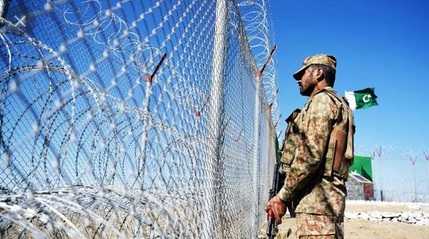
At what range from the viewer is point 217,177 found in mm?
2420

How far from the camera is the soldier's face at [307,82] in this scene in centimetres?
266

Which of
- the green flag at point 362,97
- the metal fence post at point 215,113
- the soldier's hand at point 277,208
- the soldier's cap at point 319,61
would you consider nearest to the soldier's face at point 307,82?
the soldier's cap at point 319,61

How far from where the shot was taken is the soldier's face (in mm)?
2658

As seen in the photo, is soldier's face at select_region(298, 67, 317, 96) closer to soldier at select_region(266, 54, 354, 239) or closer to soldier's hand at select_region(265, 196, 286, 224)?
soldier at select_region(266, 54, 354, 239)

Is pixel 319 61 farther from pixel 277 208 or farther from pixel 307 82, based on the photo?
pixel 277 208

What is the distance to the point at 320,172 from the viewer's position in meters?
2.44

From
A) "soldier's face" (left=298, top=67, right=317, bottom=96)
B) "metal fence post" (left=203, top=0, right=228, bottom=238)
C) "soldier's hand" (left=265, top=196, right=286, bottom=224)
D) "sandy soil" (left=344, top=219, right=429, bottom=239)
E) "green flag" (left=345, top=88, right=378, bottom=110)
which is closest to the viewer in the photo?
"metal fence post" (left=203, top=0, right=228, bottom=238)

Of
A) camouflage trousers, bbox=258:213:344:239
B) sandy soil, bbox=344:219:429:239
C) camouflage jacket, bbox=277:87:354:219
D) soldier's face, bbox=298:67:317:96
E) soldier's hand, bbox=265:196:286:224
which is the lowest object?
sandy soil, bbox=344:219:429:239

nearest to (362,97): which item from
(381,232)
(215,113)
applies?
(381,232)

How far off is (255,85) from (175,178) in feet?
8.59

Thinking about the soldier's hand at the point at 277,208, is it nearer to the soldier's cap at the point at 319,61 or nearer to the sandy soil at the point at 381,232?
the soldier's cap at the point at 319,61

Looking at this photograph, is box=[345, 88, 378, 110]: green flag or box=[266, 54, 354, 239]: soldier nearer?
box=[266, 54, 354, 239]: soldier

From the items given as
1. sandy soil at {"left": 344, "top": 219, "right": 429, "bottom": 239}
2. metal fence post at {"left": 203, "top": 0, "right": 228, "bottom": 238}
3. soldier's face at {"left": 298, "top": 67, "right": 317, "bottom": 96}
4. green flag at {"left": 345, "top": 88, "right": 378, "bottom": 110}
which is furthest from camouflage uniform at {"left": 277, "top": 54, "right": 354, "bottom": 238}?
green flag at {"left": 345, "top": 88, "right": 378, "bottom": 110}

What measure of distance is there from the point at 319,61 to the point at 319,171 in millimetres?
632
